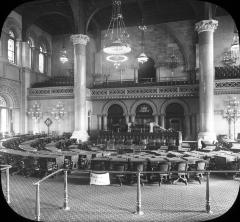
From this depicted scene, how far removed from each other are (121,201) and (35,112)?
657 inches

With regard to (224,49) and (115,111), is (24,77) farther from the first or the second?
(224,49)

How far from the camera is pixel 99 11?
921 inches

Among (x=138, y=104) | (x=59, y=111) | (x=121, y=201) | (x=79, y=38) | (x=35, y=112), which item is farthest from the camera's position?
A: (x=35, y=112)

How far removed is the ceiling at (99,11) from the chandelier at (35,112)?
6625 millimetres

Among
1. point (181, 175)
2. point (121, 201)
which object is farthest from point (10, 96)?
point (121, 201)

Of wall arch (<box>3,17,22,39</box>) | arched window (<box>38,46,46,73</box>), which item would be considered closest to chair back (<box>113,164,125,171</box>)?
wall arch (<box>3,17,22,39</box>)

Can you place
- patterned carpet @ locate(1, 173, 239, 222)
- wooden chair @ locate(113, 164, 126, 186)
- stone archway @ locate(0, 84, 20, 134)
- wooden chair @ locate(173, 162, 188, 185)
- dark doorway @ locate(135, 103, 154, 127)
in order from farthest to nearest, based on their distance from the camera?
dark doorway @ locate(135, 103, 154, 127)
stone archway @ locate(0, 84, 20, 134)
wooden chair @ locate(173, 162, 188, 185)
wooden chair @ locate(113, 164, 126, 186)
patterned carpet @ locate(1, 173, 239, 222)

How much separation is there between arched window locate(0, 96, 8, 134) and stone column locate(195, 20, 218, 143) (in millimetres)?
14303

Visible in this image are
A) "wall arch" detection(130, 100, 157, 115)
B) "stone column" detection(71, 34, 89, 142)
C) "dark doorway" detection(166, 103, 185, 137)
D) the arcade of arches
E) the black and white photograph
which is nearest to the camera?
the black and white photograph

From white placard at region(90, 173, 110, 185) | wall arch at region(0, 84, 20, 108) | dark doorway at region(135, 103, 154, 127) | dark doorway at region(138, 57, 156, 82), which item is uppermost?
dark doorway at region(138, 57, 156, 82)

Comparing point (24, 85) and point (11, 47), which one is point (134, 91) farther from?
point (11, 47)

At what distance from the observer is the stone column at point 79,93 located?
19844 millimetres

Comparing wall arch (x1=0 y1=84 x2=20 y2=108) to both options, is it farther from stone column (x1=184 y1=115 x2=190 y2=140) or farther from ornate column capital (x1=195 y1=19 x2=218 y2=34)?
ornate column capital (x1=195 y1=19 x2=218 y2=34)

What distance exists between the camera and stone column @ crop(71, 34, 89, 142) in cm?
1984
